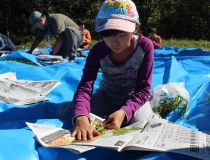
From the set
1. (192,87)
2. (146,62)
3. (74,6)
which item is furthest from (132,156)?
(74,6)

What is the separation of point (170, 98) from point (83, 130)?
804 millimetres

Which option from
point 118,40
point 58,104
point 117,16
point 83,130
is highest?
point 117,16

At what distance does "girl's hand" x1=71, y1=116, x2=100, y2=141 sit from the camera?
1.40 m

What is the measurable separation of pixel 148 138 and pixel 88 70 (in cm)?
62

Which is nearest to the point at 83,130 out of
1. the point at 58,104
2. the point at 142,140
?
the point at 142,140

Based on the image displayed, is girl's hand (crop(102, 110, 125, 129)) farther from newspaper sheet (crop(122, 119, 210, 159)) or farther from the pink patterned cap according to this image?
the pink patterned cap

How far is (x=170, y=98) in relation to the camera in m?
2.05

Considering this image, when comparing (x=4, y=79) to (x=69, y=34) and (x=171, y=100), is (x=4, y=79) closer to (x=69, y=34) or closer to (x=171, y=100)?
(x=171, y=100)

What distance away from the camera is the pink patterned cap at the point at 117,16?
1567 mm

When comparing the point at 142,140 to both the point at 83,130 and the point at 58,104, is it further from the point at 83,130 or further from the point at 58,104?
the point at 58,104

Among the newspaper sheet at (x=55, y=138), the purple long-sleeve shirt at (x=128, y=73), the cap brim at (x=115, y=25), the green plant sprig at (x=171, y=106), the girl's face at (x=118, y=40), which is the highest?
the cap brim at (x=115, y=25)

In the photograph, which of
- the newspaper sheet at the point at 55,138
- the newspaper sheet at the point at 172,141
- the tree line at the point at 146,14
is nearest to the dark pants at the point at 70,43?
the newspaper sheet at the point at 55,138

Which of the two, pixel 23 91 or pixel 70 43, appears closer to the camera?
pixel 23 91

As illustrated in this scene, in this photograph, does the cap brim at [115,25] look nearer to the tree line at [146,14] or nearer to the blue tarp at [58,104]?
the blue tarp at [58,104]
